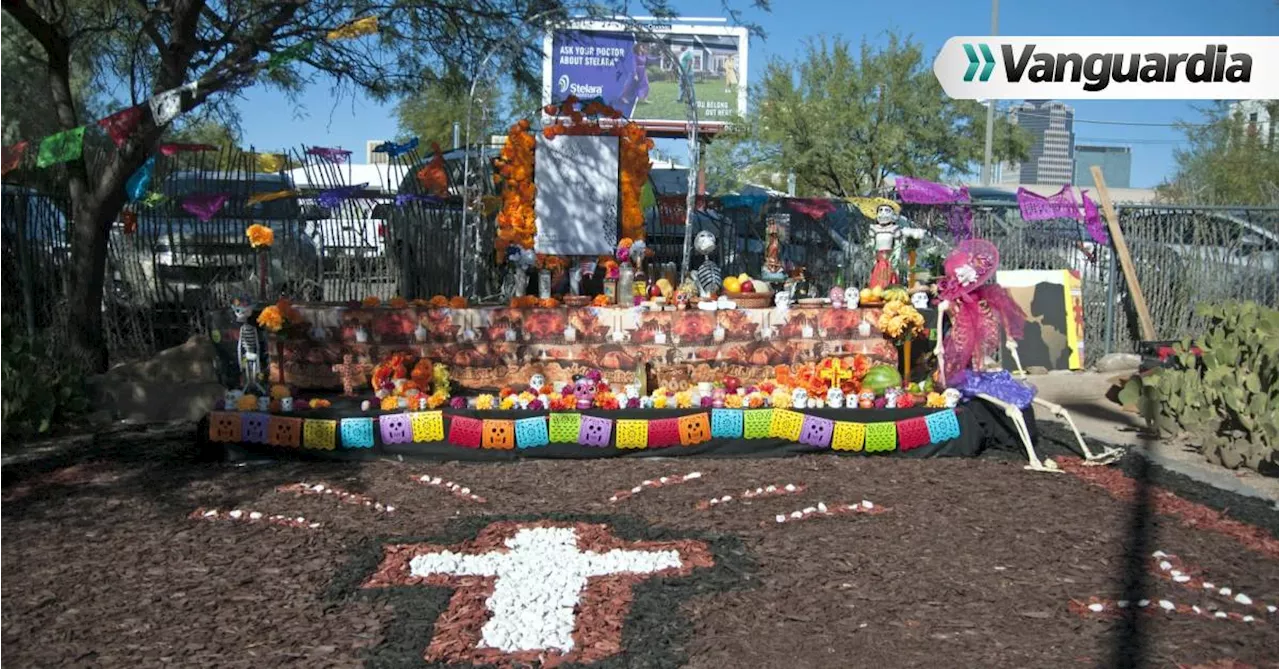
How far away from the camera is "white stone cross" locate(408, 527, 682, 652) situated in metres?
4.34

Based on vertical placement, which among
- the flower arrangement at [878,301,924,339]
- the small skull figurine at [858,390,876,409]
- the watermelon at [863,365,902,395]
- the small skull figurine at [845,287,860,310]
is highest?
the small skull figurine at [845,287,860,310]

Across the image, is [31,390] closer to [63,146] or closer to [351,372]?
[63,146]

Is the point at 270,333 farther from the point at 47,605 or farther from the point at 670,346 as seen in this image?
the point at 47,605

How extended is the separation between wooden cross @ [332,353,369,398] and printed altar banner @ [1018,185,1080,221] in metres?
7.93

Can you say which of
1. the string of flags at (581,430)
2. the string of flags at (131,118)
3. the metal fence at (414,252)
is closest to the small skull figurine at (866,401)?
the string of flags at (581,430)

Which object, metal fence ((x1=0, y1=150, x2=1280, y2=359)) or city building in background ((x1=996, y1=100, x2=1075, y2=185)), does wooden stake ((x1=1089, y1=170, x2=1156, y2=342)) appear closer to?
metal fence ((x1=0, y1=150, x2=1280, y2=359))

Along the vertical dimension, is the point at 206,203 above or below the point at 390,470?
above

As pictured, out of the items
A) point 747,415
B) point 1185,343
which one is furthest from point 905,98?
point 747,415

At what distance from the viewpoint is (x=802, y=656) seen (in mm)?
4105

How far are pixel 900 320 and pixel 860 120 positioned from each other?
17105 mm

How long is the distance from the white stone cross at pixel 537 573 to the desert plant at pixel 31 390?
4483mm

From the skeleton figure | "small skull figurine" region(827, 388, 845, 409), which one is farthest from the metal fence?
"small skull figurine" region(827, 388, 845, 409)

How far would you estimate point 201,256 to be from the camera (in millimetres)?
11797

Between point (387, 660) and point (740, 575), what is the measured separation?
5.66ft
